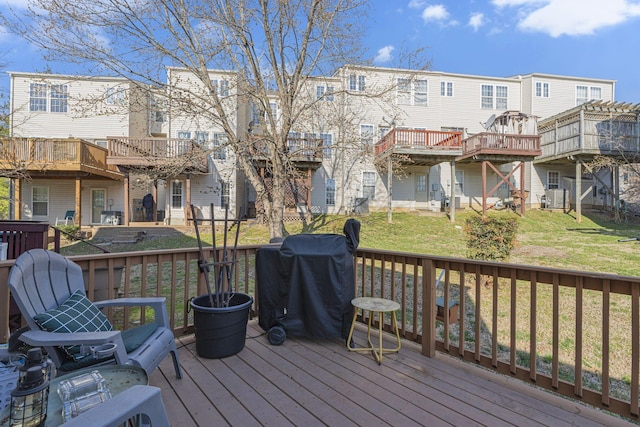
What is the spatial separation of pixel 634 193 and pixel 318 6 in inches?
765

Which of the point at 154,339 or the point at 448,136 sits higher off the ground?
the point at 448,136

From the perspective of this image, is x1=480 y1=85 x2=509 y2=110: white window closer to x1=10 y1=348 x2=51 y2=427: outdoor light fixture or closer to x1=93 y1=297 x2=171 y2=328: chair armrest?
x1=93 y1=297 x2=171 y2=328: chair armrest

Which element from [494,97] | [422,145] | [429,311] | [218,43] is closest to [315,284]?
[429,311]

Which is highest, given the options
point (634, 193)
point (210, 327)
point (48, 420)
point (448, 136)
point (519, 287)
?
point (448, 136)

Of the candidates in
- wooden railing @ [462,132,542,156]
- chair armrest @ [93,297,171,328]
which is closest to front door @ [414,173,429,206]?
wooden railing @ [462,132,542,156]

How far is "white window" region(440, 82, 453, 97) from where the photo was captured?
16.9 meters

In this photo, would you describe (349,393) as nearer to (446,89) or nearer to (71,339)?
(71,339)

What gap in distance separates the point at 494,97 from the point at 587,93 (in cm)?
551

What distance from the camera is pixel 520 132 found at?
15422 millimetres

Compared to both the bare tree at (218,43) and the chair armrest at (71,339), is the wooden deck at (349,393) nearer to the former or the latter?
the chair armrest at (71,339)

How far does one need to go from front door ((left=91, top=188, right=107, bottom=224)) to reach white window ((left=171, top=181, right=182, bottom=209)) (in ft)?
10.8

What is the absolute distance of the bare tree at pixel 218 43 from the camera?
6.00m

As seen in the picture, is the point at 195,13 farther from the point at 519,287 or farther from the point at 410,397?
the point at 519,287

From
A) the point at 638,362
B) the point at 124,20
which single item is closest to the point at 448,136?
the point at 124,20
